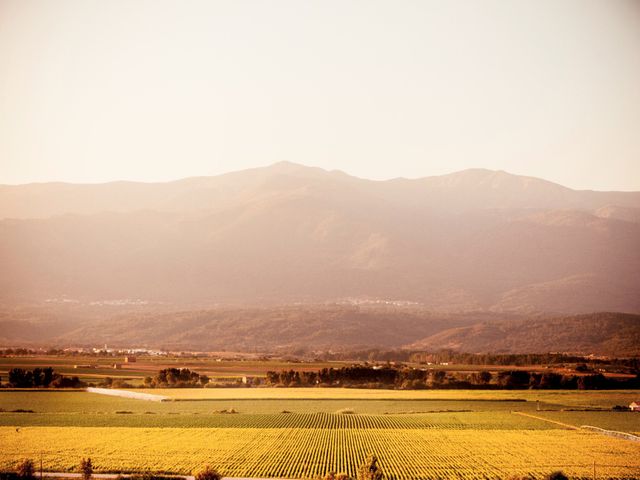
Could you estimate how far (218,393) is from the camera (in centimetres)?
8938

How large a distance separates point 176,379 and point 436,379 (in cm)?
3064

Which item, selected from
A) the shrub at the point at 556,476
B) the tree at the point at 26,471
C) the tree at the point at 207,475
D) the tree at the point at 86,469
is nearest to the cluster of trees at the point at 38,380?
the tree at the point at 26,471

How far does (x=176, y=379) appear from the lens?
9981cm

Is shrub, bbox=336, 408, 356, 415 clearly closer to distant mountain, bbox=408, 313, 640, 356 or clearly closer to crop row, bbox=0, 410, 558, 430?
crop row, bbox=0, 410, 558, 430

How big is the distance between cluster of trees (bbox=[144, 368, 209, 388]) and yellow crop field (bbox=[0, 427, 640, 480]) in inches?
1376

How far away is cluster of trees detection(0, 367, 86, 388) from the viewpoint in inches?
3644

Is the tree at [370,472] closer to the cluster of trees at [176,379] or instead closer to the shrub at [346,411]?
the shrub at [346,411]

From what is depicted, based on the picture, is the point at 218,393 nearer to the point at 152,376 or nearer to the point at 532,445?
the point at 152,376

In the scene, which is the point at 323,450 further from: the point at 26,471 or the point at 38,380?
the point at 38,380

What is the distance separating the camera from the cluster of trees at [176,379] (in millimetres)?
98281

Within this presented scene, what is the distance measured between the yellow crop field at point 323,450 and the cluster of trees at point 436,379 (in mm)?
37166

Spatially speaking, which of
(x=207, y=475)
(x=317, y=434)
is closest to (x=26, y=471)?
(x=207, y=475)

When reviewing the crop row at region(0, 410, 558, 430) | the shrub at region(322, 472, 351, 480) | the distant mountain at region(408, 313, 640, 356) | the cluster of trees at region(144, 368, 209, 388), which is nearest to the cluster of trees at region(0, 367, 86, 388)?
the cluster of trees at region(144, 368, 209, 388)

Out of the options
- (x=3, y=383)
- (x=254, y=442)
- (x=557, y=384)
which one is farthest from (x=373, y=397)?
(x=3, y=383)
